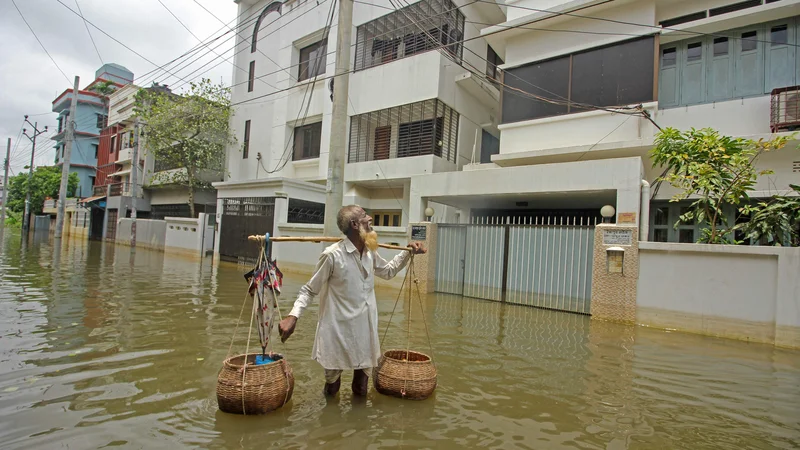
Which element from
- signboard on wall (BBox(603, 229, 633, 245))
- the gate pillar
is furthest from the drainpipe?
the gate pillar

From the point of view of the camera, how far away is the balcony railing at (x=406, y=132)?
13859mm

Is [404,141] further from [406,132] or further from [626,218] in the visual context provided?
[626,218]

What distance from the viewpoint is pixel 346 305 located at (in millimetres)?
3451

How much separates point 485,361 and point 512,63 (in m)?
9.85

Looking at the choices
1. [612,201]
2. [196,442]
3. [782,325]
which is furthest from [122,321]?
[612,201]

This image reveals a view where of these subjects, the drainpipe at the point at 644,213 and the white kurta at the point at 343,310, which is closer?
the white kurta at the point at 343,310

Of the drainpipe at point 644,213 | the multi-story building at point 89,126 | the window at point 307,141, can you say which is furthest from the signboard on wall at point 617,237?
the multi-story building at point 89,126

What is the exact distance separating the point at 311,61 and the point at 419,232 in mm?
11614

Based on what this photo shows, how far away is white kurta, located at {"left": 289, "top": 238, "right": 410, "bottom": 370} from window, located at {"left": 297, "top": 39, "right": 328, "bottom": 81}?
16.2m

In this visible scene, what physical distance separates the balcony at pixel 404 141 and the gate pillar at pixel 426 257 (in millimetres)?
2808

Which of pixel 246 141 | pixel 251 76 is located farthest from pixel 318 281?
pixel 251 76

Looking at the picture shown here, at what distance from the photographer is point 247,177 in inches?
827

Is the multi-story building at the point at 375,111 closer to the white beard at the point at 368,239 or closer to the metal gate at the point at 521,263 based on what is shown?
the metal gate at the point at 521,263

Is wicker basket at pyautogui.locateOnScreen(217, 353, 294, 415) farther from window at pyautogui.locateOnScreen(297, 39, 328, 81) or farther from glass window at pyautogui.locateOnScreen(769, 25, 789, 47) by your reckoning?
window at pyautogui.locateOnScreen(297, 39, 328, 81)
